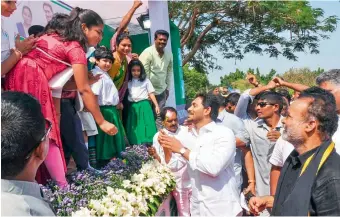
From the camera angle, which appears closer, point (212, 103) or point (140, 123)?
point (212, 103)

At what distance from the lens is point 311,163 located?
2.01 meters

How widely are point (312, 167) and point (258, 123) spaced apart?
2200 millimetres

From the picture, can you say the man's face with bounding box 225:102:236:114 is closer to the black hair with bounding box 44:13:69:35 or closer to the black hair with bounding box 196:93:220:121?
the black hair with bounding box 196:93:220:121

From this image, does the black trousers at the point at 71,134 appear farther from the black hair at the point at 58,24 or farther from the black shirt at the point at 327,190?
the black shirt at the point at 327,190

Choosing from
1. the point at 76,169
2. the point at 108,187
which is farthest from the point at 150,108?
the point at 108,187

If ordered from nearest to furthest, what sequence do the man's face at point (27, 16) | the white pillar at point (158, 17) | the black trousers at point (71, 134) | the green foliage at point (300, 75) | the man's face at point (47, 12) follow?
the black trousers at point (71, 134) < the man's face at point (27, 16) < the man's face at point (47, 12) < the white pillar at point (158, 17) < the green foliage at point (300, 75)

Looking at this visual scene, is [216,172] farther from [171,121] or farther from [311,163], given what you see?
[171,121]

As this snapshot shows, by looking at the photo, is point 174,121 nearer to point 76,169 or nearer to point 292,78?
point 76,169

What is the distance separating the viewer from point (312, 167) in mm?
1977

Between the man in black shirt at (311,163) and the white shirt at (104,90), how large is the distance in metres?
2.05

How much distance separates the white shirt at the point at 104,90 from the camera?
12.9ft

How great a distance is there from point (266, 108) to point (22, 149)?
2836 mm

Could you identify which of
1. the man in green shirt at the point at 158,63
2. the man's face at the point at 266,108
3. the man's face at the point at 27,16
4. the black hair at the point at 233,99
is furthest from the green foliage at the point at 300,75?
the man's face at the point at 27,16

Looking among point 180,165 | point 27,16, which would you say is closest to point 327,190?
point 180,165
